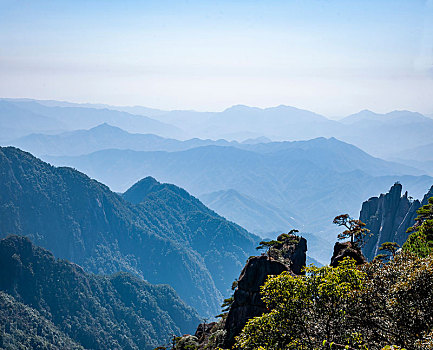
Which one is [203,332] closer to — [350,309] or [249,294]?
[249,294]

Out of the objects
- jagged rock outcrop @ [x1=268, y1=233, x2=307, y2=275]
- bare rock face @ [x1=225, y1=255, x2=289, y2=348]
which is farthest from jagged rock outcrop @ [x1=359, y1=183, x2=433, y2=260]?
bare rock face @ [x1=225, y1=255, x2=289, y2=348]

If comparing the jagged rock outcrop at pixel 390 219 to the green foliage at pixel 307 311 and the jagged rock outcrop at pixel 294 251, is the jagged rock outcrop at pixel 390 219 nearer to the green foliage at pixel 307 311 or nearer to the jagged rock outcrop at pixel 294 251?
the jagged rock outcrop at pixel 294 251

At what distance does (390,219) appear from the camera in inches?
4685

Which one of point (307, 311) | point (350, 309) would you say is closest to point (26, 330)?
point (307, 311)

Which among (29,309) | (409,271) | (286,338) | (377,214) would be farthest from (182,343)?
(29,309)

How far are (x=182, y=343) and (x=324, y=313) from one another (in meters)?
47.1

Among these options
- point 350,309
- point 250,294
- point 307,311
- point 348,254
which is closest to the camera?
point 350,309

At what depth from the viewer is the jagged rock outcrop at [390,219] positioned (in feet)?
365

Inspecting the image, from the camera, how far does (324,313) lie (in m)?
23.4

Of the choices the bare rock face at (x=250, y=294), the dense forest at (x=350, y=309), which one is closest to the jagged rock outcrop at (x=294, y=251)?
the bare rock face at (x=250, y=294)

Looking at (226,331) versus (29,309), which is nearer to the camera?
(226,331)

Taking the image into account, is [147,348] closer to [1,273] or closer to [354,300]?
[1,273]

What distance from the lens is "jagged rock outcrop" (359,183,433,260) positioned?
11114 centimetres

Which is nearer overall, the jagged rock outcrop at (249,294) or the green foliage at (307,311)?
the green foliage at (307,311)
